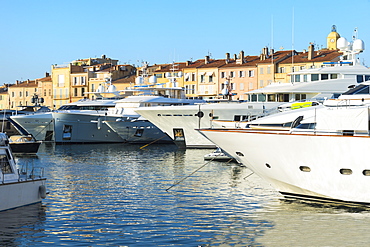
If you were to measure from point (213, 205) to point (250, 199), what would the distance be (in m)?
1.91

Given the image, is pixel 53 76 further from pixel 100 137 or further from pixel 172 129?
pixel 172 129

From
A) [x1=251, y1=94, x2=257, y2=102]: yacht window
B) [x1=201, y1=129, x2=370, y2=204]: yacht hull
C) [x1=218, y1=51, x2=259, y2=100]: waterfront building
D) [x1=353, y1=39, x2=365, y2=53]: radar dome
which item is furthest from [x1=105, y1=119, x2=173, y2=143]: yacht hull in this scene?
[x1=201, y1=129, x2=370, y2=204]: yacht hull

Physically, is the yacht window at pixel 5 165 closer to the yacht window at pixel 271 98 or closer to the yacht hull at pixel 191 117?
the yacht hull at pixel 191 117

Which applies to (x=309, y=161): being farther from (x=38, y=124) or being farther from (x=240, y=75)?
(x=240, y=75)

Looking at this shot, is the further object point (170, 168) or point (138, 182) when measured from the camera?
point (170, 168)

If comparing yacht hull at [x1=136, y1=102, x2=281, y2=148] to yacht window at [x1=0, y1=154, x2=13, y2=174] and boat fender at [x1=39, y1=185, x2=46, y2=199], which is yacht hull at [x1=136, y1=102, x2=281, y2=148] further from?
yacht window at [x1=0, y1=154, x2=13, y2=174]

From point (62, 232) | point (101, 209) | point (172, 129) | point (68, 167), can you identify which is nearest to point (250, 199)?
point (101, 209)

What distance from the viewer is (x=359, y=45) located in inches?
1556

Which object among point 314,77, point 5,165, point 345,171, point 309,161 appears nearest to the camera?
point 345,171

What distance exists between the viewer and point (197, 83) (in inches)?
3723

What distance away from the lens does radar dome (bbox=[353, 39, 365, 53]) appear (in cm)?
3922

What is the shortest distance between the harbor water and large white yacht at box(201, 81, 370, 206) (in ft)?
2.16

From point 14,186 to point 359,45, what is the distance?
2550cm

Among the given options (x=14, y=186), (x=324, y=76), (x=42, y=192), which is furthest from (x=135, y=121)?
(x=14, y=186)
